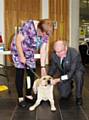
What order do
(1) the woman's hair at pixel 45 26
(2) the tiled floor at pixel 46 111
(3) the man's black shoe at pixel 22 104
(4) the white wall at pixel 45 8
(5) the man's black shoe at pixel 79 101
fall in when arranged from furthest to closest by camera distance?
(4) the white wall at pixel 45 8 < (5) the man's black shoe at pixel 79 101 < (3) the man's black shoe at pixel 22 104 < (1) the woman's hair at pixel 45 26 < (2) the tiled floor at pixel 46 111

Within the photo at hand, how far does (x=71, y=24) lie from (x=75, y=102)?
5.05 metres

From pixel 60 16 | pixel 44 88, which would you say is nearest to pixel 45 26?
pixel 44 88

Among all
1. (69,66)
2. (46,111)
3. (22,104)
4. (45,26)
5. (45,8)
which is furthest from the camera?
(45,8)

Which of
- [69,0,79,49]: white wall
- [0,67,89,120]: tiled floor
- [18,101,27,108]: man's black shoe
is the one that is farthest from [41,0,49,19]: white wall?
[18,101,27,108]: man's black shoe

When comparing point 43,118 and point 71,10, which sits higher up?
point 71,10

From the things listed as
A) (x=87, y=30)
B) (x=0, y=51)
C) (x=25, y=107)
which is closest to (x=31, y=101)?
(x=25, y=107)

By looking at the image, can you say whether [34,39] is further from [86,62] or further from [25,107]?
[86,62]

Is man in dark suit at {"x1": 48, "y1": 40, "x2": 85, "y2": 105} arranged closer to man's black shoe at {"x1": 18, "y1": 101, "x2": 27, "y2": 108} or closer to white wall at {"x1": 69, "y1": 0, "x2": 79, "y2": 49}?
man's black shoe at {"x1": 18, "y1": 101, "x2": 27, "y2": 108}

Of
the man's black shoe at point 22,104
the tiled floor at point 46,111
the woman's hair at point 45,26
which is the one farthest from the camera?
the man's black shoe at point 22,104

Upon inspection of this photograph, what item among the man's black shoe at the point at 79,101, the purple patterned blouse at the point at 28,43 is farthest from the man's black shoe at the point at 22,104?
the man's black shoe at the point at 79,101

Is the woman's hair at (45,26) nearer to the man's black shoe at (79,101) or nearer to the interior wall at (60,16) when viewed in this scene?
the man's black shoe at (79,101)

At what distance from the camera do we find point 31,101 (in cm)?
403

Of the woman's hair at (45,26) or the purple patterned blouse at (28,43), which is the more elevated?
the woman's hair at (45,26)

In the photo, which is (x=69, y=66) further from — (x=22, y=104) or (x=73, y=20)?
(x=73, y=20)
